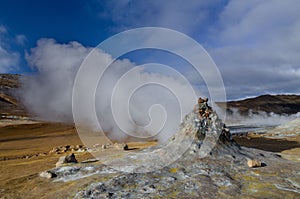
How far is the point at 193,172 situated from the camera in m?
5.82

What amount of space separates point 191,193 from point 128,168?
2007 mm

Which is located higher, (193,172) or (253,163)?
(253,163)

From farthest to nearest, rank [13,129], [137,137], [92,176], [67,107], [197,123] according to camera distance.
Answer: [67,107] < [13,129] < [137,137] < [197,123] < [92,176]

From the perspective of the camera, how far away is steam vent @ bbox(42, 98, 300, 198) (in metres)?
4.93

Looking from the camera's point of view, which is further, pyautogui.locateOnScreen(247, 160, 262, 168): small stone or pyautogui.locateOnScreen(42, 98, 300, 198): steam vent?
pyautogui.locateOnScreen(247, 160, 262, 168): small stone

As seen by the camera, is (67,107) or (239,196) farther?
(67,107)

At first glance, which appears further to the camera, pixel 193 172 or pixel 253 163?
pixel 253 163

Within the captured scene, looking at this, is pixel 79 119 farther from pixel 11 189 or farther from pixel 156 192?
pixel 156 192

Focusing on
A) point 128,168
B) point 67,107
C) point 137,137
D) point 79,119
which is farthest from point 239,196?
point 67,107

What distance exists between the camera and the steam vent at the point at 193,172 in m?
4.93

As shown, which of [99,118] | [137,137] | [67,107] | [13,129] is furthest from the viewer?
[67,107]

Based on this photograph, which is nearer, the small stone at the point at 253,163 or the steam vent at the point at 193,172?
the steam vent at the point at 193,172

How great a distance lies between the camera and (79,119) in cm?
2948

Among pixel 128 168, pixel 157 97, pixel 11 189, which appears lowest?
Result: pixel 11 189
